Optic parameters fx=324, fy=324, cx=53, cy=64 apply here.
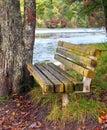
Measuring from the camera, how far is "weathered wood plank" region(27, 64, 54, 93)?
14.0 feet

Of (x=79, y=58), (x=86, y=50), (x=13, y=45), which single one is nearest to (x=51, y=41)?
(x=13, y=45)

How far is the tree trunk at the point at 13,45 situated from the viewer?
18.1 ft

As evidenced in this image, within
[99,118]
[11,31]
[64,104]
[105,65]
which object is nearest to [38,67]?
[11,31]

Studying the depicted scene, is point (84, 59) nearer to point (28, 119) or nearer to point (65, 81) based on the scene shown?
point (65, 81)

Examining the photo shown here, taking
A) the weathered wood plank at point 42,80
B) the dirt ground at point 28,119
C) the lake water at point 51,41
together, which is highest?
the weathered wood plank at point 42,80

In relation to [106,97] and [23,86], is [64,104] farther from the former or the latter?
[23,86]

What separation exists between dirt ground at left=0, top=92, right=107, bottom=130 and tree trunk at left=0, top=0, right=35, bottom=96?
12.7 inches

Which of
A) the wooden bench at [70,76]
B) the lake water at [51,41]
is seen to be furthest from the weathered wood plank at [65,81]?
the lake water at [51,41]

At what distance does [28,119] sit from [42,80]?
632 mm

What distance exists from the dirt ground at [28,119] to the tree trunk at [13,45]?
322mm

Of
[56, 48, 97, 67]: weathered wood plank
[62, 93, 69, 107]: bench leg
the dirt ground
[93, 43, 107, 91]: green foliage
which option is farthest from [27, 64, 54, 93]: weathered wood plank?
[93, 43, 107, 91]: green foliage

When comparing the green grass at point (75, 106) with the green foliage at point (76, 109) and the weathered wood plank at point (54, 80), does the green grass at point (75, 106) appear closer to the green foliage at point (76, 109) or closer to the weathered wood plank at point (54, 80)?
the green foliage at point (76, 109)

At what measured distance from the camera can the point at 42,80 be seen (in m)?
4.59

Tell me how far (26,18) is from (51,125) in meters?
2.21
